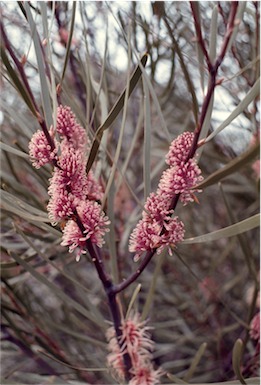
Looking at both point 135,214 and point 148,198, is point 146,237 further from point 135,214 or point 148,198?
point 135,214

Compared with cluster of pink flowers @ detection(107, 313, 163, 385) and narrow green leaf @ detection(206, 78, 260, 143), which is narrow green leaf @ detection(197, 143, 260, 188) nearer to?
narrow green leaf @ detection(206, 78, 260, 143)

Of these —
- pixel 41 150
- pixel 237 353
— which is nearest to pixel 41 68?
pixel 41 150

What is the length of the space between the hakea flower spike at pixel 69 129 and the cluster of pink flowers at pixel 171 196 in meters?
0.05

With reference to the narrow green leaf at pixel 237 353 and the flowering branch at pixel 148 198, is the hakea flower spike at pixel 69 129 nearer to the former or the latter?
the flowering branch at pixel 148 198

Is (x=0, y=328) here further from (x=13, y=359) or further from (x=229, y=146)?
(x=229, y=146)

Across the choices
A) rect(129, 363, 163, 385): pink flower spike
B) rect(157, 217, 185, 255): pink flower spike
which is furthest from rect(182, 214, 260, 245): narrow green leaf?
rect(129, 363, 163, 385): pink flower spike

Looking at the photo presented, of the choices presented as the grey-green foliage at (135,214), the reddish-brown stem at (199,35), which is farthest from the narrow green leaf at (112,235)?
the reddish-brown stem at (199,35)

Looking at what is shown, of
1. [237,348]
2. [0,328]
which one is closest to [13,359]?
[0,328]

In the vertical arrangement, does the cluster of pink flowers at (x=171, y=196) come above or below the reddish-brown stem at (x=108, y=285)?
above

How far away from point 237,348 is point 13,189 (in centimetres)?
23

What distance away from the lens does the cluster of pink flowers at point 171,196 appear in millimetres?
279

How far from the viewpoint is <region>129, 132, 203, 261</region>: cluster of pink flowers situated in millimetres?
279

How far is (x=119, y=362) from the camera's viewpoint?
36 cm

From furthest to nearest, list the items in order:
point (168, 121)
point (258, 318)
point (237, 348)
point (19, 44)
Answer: point (168, 121), point (19, 44), point (258, 318), point (237, 348)
